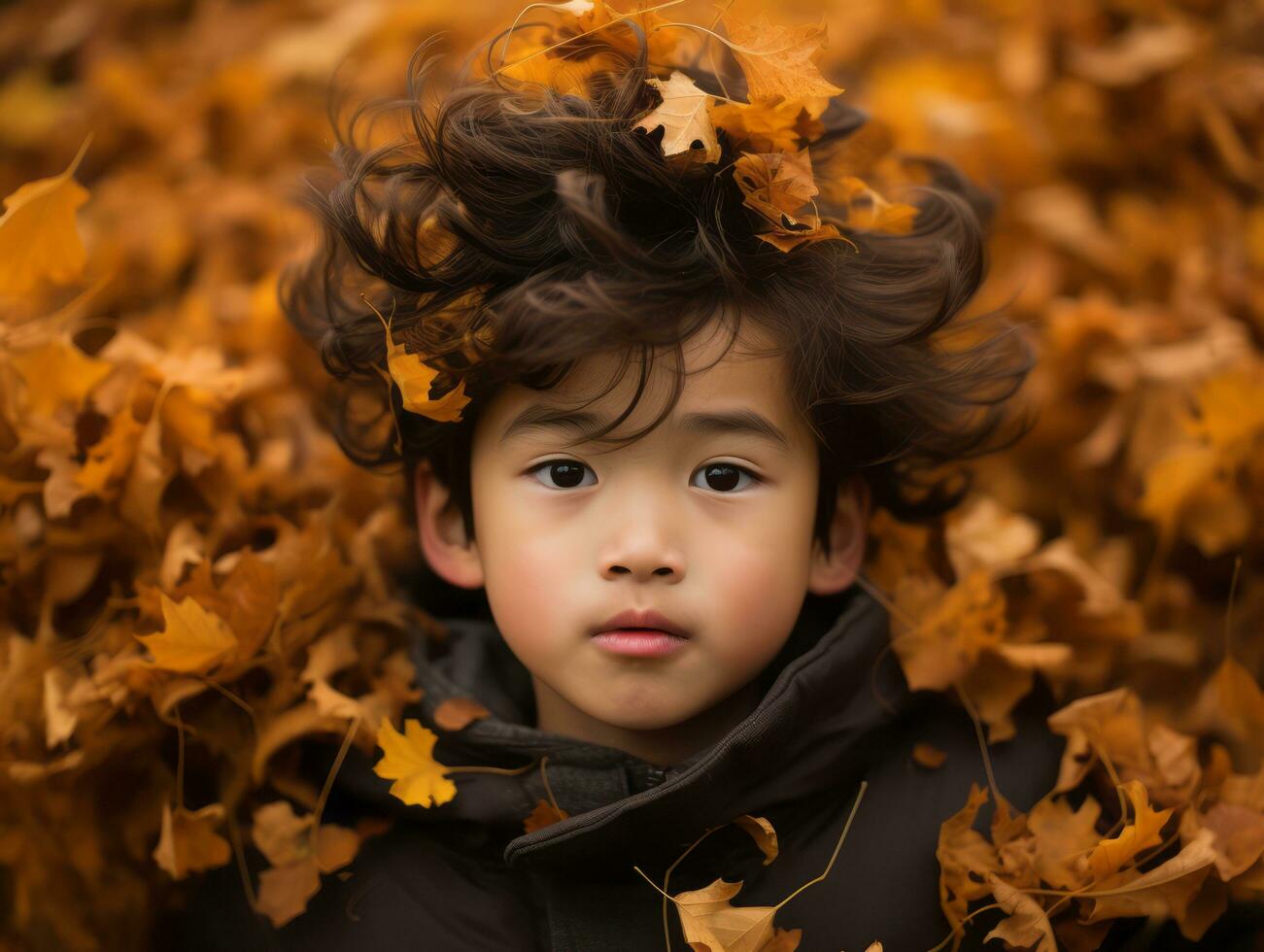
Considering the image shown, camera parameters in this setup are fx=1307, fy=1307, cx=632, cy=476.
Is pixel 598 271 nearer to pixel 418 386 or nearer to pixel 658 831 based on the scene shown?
pixel 418 386

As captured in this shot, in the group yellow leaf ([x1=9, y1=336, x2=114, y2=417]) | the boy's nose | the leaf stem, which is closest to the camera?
the boy's nose

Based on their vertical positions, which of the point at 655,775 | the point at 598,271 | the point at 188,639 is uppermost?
the point at 598,271

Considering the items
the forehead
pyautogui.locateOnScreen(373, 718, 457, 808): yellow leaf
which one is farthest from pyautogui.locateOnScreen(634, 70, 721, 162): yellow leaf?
pyautogui.locateOnScreen(373, 718, 457, 808): yellow leaf

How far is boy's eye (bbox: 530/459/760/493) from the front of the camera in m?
1.50

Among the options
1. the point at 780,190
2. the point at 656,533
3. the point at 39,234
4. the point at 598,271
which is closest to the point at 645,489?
the point at 656,533

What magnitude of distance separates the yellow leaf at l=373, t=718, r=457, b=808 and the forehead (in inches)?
15.6

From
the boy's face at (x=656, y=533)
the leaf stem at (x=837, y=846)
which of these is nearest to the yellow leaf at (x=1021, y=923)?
the leaf stem at (x=837, y=846)

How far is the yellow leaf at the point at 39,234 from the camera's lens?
1.51 meters

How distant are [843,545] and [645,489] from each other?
412 mm

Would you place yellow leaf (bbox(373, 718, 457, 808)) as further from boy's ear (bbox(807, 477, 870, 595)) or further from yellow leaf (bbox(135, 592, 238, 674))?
boy's ear (bbox(807, 477, 870, 595))

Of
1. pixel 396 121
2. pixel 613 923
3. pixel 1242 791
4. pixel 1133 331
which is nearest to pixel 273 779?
pixel 613 923

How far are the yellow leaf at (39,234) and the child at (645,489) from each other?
0.97 ft

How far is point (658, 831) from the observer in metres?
1.48

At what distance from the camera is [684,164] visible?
1.49 meters
